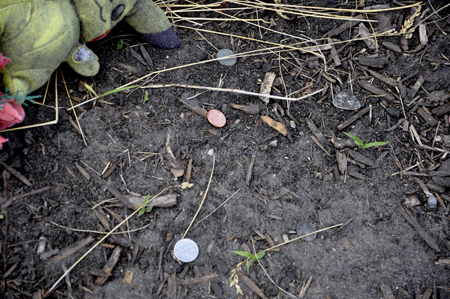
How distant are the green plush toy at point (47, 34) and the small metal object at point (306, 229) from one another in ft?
5.25

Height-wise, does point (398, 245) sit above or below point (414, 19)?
below

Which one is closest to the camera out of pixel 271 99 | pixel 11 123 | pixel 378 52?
pixel 11 123

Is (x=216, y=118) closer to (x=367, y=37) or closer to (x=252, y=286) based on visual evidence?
(x=252, y=286)

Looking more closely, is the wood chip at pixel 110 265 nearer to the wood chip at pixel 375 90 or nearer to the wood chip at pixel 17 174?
the wood chip at pixel 17 174

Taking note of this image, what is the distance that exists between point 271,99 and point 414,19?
130 cm

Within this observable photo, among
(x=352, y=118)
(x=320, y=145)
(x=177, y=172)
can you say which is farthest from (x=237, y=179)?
(x=352, y=118)

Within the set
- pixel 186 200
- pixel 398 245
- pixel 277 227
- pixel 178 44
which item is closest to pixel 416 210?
pixel 398 245

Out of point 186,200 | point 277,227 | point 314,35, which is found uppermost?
point 314,35

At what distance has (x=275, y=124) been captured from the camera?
2.13 meters

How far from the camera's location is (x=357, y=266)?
179cm

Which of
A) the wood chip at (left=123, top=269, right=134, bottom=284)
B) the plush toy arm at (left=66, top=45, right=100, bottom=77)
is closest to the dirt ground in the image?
the wood chip at (left=123, top=269, right=134, bottom=284)

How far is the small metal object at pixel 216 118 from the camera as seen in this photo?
→ 2.08 meters

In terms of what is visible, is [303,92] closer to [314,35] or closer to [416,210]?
[314,35]

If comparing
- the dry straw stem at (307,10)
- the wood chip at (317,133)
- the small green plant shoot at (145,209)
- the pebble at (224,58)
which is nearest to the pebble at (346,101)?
the wood chip at (317,133)
